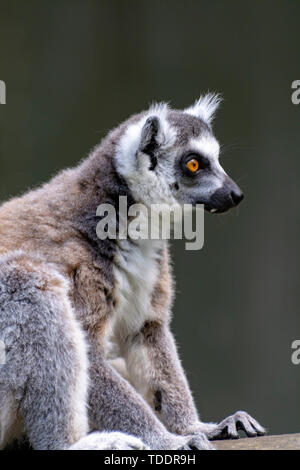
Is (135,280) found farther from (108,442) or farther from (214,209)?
(108,442)

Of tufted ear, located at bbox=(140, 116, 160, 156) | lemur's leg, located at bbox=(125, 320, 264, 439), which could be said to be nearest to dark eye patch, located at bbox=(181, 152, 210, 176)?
tufted ear, located at bbox=(140, 116, 160, 156)

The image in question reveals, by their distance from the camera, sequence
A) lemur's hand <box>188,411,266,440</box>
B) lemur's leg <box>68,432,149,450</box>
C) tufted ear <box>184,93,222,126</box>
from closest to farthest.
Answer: lemur's leg <box>68,432,149,450</box>, lemur's hand <box>188,411,266,440</box>, tufted ear <box>184,93,222,126</box>

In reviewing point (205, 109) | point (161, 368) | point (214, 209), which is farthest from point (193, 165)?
point (161, 368)

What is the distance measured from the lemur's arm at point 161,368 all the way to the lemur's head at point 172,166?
1.39ft

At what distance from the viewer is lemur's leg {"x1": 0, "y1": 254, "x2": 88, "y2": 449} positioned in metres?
3.45

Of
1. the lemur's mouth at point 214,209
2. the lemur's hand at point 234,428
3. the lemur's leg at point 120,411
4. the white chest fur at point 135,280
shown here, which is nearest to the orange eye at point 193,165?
the lemur's mouth at point 214,209

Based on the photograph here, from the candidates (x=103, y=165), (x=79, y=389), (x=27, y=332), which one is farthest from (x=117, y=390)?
(x=103, y=165)

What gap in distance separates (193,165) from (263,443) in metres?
1.49

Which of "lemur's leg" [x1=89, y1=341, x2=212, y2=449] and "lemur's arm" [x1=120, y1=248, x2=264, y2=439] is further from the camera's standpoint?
"lemur's arm" [x1=120, y1=248, x2=264, y2=439]

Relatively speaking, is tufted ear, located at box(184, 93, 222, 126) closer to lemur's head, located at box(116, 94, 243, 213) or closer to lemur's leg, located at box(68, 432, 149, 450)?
lemur's head, located at box(116, 94, 243, 213)

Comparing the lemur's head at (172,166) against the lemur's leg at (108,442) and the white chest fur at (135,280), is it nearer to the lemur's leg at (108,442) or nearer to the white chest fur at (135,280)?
the white chest fur at (135,280)

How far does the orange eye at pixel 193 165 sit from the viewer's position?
4347 millimetres

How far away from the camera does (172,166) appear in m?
4.34
